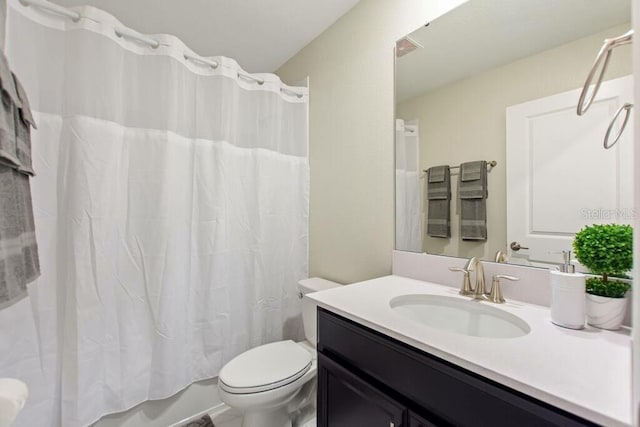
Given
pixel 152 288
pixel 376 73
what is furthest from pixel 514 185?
pixel 152 288

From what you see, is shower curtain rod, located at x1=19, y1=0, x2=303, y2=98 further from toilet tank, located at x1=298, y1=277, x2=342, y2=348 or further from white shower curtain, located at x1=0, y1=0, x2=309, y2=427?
toilet tank, located at x1=298, y1=277, x2=342, y2=348

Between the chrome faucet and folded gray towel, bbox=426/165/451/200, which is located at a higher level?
folded gray towel, bbox=426/165/451/200

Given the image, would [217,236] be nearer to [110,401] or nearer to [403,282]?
[110,401]

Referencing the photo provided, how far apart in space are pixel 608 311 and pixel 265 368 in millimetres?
1282

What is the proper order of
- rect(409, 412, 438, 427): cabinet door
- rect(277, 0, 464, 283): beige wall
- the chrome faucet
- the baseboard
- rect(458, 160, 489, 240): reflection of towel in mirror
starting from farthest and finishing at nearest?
the baseboard
rect(277, 0, 464, 283): beige wall
rect(458, 160, 489, 240): reflection of towel in mirror
the chrome faucet
rect(409, 412, 438, 427): cabinet door

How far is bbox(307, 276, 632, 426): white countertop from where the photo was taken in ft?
1.55

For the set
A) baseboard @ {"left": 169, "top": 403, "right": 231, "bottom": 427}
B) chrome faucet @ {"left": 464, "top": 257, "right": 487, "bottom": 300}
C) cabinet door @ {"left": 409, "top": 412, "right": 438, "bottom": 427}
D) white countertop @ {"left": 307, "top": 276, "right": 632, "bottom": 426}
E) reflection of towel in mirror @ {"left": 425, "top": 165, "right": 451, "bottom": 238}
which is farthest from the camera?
baseboard @ {"left": 169, "top": 403, "right": 231, "bottom": 427}

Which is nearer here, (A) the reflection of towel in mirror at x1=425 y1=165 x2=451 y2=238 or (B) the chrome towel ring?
(B) the chrome towel ring

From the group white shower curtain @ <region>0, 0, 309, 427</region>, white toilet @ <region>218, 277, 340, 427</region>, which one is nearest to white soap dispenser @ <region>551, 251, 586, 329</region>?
white toilet @ <region>218, 277, 340, 427</region>

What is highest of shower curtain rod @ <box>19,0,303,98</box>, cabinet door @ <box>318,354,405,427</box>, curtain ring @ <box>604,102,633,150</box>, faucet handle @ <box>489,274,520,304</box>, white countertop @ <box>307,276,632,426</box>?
shower curtain rod @ <box>19,0,303,98</box>

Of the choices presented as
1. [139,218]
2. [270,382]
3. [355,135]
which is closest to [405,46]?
[355,135]

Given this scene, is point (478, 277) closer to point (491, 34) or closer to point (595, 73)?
point (595, 73)

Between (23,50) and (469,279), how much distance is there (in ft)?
6.44

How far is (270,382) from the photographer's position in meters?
1.21
